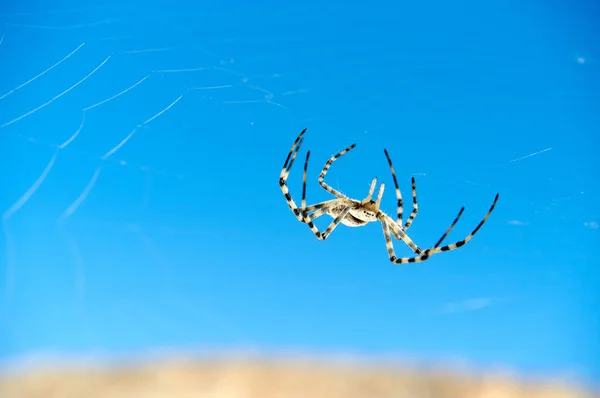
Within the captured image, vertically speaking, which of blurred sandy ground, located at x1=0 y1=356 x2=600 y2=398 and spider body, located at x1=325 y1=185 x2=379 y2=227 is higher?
blurred sandy ground, located at x1=0 y1=356 x2=600 y2=398

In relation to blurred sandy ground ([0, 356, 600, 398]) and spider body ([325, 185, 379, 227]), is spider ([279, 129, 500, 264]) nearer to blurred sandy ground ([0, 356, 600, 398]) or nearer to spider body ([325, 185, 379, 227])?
spider body ([325, 185, 379, 227])

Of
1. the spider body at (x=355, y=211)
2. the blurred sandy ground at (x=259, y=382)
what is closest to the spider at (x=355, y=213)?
the spider body at (x=355, y=211)

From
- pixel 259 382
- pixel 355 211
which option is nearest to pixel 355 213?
pixel 355 211

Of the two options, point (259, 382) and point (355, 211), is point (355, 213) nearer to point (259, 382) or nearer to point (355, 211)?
point (355, 211)

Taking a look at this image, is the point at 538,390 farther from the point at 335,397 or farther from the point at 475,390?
the point at 335,397

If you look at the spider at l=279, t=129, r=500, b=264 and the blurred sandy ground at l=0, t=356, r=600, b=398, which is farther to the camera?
the blurred sandy ground at l=0, t=356, r=600, b=398

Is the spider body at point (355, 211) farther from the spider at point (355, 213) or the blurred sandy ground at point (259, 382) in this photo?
the blurred sandy ground at point (259, 382)

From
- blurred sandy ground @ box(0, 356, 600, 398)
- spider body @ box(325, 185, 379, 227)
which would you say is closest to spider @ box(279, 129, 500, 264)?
spider body @ box(325, 185, 379, 227)

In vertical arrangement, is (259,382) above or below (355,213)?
above
